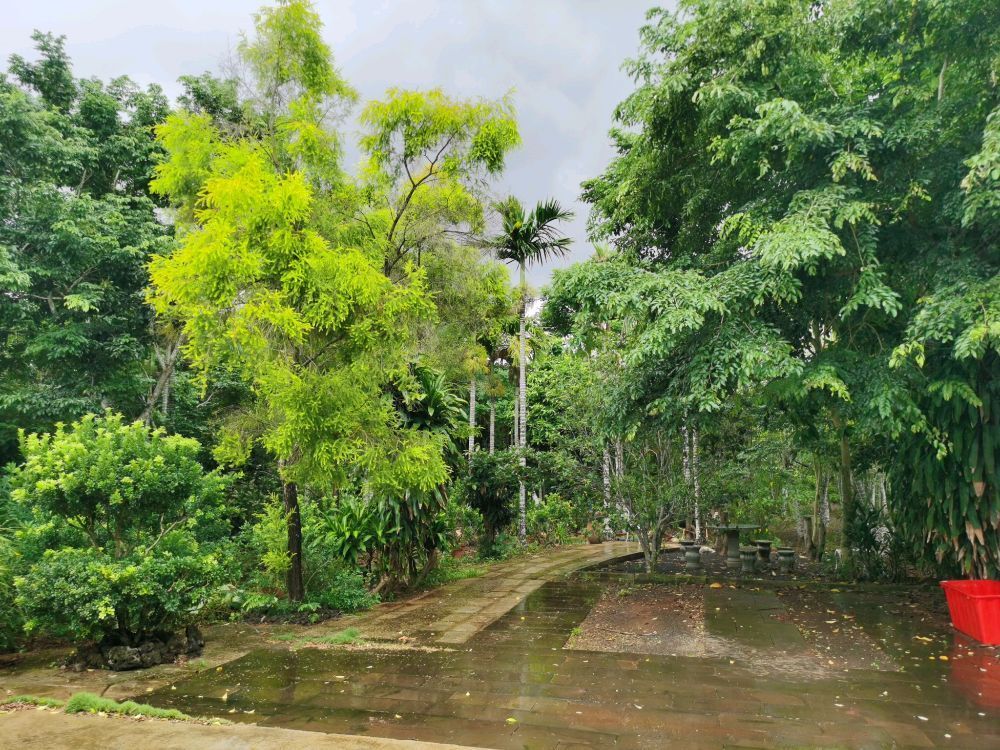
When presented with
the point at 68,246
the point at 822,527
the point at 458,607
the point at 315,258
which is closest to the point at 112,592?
the point at 315,258

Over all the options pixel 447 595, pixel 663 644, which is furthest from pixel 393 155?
pixel 663 644

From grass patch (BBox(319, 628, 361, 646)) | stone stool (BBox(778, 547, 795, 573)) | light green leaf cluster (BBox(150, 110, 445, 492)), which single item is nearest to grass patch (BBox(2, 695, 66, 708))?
grass patch (BBox(319, 628, 361, 646))

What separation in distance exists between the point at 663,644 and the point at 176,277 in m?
5.28

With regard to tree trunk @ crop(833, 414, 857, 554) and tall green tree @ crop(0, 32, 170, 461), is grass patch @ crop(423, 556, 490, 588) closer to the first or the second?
tree trunk @ crop(833, 414, 857, 554)

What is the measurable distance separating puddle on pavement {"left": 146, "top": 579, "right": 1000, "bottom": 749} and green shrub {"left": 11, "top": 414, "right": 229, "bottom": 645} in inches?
27.7

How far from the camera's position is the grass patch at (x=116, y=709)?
351cm

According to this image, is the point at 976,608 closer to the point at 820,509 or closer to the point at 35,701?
the point at 820,509

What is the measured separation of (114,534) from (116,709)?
5.60 feet

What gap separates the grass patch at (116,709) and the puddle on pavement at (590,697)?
23cm

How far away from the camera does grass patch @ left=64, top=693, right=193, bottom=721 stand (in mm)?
3506

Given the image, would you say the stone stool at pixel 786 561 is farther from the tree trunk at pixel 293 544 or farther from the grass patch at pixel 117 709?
the grass patch at pixel 117 709

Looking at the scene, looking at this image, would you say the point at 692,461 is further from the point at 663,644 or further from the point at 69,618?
the point at 69,618

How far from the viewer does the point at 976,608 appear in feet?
17.1

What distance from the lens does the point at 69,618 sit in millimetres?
4328
